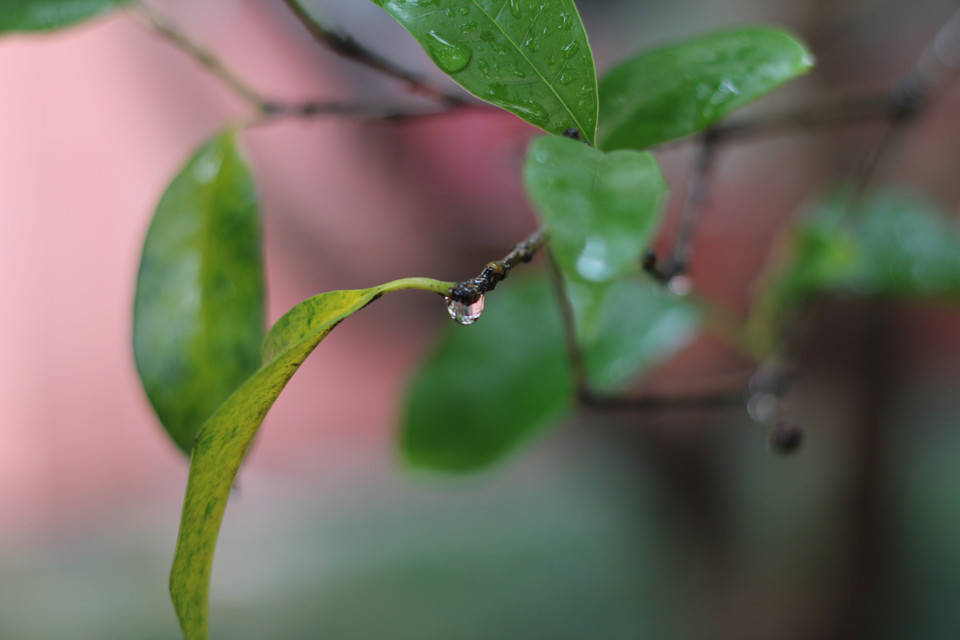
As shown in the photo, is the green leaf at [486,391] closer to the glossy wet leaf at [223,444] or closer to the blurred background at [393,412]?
the glossy wet leaf at [223,444]

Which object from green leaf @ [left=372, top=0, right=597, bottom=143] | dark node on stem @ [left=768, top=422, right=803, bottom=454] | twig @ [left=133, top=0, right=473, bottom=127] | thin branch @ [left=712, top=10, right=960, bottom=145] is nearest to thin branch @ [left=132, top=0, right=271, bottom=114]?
twig @ [left=133, top=0, right=473, bottom=127]

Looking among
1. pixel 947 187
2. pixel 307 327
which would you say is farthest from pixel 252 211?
pixel 947 187

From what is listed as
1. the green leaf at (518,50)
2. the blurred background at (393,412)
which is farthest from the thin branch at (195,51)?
the blurred background at (393,412)

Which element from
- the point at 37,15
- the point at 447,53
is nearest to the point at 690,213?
the point at 447,53

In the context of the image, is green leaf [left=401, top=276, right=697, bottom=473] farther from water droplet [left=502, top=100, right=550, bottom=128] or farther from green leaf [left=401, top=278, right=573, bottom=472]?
water droplet [left=502, top=100, right=550, bottom=128]

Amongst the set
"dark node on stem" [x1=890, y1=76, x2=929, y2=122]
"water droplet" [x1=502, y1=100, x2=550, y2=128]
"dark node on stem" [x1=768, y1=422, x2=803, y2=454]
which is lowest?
"dark node on stem" [x1=768, y1=422, x2=803, y2=454]

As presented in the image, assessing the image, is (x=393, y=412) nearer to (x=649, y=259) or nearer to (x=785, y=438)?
(x=785, y=438)
